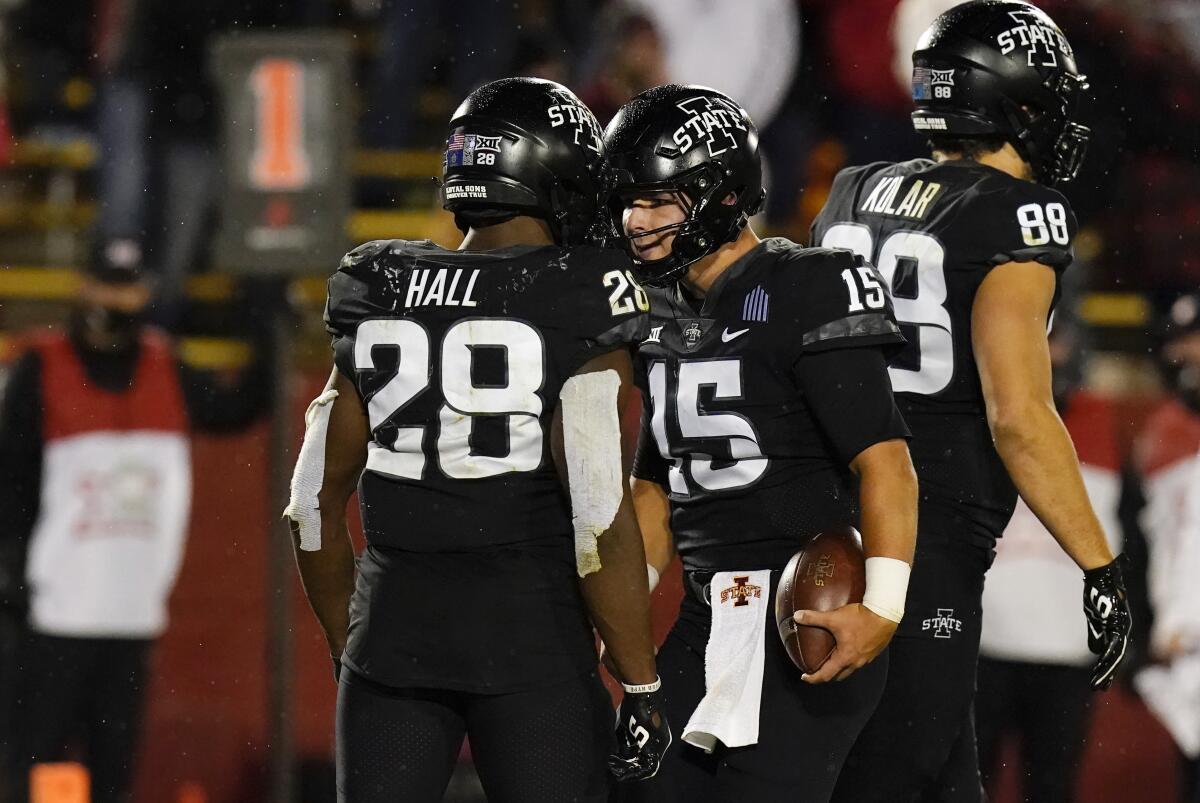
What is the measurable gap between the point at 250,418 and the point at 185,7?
6.24ft

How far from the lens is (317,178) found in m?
5.92

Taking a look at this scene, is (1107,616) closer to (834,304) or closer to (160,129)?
(834,304)

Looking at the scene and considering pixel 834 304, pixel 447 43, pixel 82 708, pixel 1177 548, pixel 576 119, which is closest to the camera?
pixel 834 304

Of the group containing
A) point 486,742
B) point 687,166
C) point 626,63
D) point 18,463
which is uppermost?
point 626,63

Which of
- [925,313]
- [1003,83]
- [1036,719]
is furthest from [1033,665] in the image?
[1003,83]

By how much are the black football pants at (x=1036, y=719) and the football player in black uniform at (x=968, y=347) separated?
1.86 metres

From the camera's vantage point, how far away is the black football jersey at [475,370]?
10.0ft

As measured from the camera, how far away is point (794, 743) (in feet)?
10.3

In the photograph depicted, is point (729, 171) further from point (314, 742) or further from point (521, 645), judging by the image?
point (314, 742)

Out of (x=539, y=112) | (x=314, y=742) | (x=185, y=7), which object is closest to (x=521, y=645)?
(x=539, y=112)

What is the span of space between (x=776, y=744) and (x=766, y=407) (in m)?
0.59

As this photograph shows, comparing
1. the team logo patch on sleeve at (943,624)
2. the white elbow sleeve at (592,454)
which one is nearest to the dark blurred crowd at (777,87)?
the team logo patch on sleeve at (943,624)

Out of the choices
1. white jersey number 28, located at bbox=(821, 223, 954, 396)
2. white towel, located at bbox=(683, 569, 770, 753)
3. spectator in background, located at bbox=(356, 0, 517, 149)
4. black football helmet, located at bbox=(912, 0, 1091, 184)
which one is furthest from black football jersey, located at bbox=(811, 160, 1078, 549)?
spectator in background, located at bbox=(356, 0, 517, 149)

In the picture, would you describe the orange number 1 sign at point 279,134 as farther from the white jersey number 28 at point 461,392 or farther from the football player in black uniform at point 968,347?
the white jersey number 28 at point 461,392
